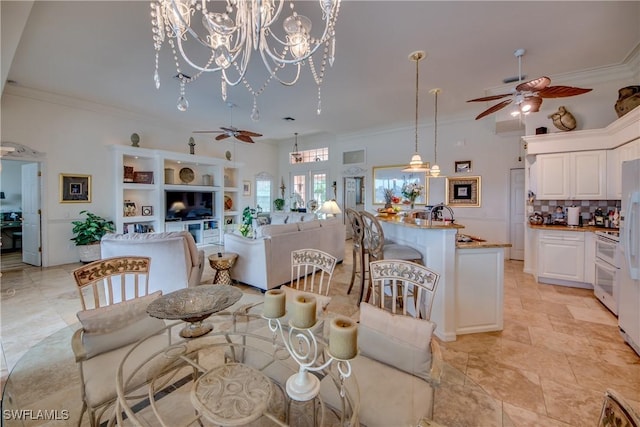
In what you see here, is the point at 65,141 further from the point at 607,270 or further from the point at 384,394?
the point at 607,270

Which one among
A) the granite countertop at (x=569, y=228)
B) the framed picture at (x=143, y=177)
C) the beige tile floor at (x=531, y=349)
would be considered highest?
the framed picture at (x=143, y=177)

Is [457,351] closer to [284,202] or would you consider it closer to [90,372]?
[90,372]

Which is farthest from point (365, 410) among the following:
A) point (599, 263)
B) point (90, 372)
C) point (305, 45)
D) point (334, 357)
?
point (599, 263)

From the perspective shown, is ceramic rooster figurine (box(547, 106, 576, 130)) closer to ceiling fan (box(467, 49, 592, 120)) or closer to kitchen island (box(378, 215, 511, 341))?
ceiling fan (box(467, 49, 592, 120))

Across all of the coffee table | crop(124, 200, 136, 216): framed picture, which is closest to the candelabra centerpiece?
the coffee table

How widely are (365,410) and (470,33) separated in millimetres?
3848

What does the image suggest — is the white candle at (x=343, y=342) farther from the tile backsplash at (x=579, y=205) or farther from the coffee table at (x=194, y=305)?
the tile backsplash at (x=579, y=205)

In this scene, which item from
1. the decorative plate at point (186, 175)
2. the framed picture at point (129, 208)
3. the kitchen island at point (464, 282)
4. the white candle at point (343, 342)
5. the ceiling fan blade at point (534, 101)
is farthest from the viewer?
the decorative plate at point (186, 175)

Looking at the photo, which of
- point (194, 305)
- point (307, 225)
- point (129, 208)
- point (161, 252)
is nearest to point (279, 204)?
point (129, 208)

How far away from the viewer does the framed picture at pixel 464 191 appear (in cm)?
603

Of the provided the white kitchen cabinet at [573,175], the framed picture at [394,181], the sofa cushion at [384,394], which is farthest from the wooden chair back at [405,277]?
the framed picture at [394,181]

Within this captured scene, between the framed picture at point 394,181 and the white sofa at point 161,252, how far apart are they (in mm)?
5107

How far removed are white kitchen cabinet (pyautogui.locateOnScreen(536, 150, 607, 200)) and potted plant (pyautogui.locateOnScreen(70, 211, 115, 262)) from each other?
8265mm

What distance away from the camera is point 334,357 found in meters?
0.89
